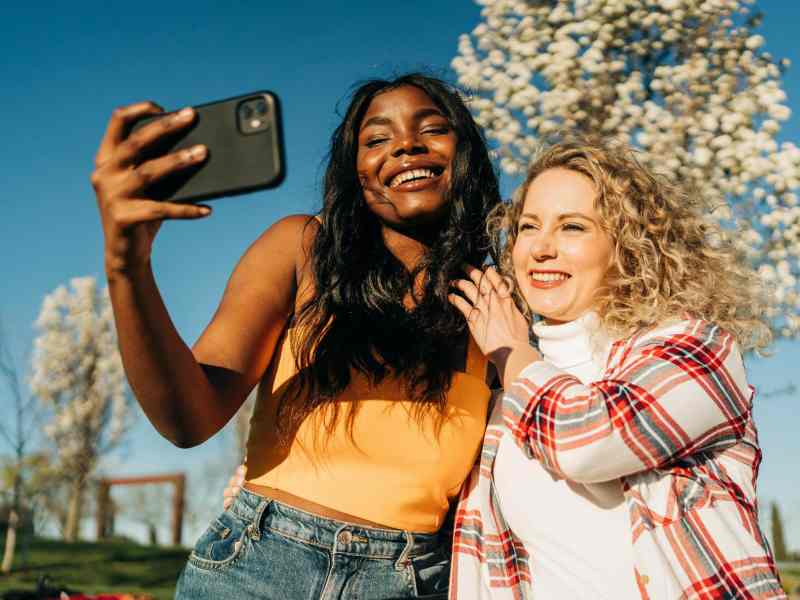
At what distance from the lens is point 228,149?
4.77ft

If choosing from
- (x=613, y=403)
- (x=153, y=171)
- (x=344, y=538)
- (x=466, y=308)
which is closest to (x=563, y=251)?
(x=466, y=308)

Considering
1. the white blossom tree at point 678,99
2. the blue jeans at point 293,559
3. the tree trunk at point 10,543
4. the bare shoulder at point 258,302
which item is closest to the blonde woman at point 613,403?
the blue jeans at point 293,559

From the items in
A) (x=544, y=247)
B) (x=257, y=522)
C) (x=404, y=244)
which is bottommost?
(x=257, y=522)

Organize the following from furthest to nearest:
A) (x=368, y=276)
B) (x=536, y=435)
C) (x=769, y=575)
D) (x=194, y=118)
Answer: (x=368, y=276) → (x=536, y=435) → (x=769, y=575) → (x=194, y=118)

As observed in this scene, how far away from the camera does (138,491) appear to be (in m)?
28.5

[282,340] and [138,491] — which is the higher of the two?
[282,340]

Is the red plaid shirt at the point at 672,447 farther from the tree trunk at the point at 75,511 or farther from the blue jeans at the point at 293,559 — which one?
the tree trunk at the point at 75,511

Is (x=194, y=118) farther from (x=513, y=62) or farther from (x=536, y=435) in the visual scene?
(x=513, y=62)

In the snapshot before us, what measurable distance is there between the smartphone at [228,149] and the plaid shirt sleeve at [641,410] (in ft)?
3.57

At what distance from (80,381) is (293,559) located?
25417 mm

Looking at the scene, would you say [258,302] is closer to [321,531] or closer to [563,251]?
[321,531]

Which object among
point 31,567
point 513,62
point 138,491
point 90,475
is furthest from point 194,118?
point 138,491

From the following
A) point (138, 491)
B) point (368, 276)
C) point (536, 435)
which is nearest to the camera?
point (536, 435)

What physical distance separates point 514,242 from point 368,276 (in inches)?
22.2
